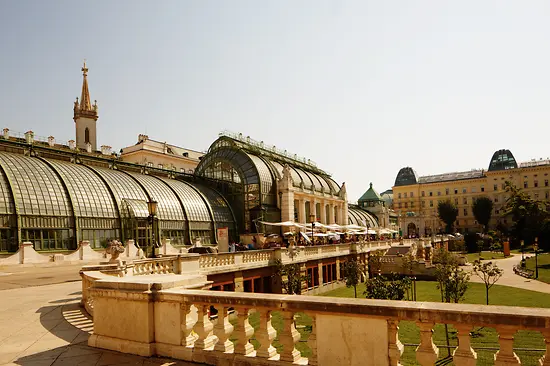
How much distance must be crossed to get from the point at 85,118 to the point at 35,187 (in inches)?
1702

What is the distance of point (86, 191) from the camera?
117 ft

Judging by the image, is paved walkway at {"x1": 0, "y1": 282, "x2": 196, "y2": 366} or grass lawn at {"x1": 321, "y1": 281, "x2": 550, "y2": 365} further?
grass lawn at {"x1": 321, "y1": 281, "x2": 550, "y2": 365}

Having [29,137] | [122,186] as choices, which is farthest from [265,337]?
[29,137]

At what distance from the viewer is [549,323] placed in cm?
432

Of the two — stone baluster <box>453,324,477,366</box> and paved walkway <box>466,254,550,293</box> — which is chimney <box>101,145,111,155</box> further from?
stone baluster <box>453,324,477,366</box>

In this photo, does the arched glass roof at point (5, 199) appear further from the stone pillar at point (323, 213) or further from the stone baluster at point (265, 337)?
the stone pillar at point (323, 213)

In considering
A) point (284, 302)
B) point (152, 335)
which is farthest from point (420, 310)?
point (152, 335)

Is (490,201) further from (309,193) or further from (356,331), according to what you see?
(356,331)

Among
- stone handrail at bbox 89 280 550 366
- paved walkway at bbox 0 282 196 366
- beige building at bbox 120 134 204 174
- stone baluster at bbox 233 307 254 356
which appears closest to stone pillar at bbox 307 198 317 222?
beige building at bbox 120 134 204 174

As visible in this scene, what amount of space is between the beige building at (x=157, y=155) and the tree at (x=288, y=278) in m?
42.2

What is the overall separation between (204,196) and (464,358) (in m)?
46.1

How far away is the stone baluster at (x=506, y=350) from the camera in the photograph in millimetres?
4602

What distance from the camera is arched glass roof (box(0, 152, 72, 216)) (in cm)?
3073

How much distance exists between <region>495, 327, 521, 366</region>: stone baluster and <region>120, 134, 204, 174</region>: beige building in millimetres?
66432
